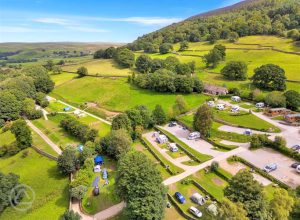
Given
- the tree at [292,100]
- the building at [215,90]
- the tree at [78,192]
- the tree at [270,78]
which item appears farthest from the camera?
the building at [215,90]

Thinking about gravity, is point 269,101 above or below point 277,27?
below

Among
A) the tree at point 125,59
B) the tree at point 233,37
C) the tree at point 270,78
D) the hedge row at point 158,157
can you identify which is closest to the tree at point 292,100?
the tree at point 270,78

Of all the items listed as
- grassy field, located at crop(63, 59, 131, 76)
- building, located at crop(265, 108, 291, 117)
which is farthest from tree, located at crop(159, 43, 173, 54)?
building, located at crop(265, 108, 291, 117)

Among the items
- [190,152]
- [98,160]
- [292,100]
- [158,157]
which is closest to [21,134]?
[98,160]

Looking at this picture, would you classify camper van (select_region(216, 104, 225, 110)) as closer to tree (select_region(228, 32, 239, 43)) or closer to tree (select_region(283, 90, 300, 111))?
tree (select_region(283, 90, 300, 111))

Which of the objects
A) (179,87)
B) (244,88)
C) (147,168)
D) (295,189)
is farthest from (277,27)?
(147,168)

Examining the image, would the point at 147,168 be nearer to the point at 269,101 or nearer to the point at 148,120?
the point at 148,120

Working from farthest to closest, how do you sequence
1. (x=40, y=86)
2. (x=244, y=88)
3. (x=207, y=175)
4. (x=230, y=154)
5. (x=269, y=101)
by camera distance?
1. (x=40, y=86)
2. (x=244, y=88)
3. (x=269, y=101)
4. (x=230, y=154)
5. (x=207, y=175)

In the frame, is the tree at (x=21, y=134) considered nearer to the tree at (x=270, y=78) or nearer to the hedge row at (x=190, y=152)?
the hedge row at (x=190, y=152)
